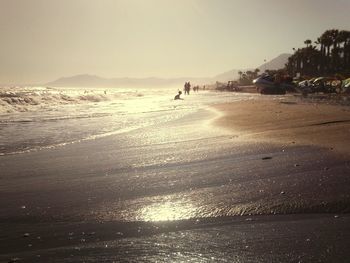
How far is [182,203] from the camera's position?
5320 millimetres

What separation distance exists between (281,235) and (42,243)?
7.64 ft

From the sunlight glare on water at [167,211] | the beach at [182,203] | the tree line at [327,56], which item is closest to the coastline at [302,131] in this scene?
the beach at [182,203]

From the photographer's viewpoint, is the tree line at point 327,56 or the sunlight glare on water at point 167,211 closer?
the sunlight glare on water at point 167,211

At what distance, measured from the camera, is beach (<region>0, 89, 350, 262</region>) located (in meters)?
3.80

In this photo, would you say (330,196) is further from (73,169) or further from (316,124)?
(316,124)

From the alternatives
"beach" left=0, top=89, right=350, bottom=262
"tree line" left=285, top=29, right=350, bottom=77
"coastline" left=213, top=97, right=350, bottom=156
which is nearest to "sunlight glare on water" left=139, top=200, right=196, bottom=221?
"beach" left=0, top=89, right=350, bottom=262

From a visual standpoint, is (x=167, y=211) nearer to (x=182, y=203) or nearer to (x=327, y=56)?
(x=182, y=203)

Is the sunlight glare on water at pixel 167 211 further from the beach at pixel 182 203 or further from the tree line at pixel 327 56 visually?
the tree line at pixel 327 56

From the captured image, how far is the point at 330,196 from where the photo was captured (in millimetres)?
5141

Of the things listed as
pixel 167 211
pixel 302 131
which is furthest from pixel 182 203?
pixel 302 131

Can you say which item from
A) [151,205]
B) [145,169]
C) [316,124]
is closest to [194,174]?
[145,169]

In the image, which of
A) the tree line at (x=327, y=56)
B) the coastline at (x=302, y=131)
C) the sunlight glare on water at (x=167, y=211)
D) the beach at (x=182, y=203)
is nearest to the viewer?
the beach at (x=182, y=203)

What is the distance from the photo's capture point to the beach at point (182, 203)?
3.80 m

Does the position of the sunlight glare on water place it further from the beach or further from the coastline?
the coastline
